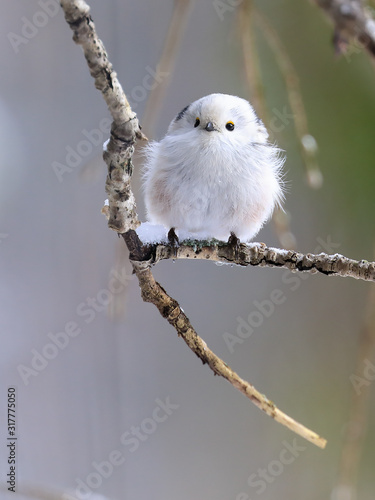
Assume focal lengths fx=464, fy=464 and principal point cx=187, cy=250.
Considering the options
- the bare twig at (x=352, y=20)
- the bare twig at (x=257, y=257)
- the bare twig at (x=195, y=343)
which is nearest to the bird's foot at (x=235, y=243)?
the bare twig at (x=257, y=257)

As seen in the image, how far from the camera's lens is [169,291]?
1227 mm

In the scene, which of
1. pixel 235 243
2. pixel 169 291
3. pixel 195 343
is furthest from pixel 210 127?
pixel 169 291

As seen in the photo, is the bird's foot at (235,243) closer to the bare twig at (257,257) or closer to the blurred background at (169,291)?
the bare twig at (257,257)

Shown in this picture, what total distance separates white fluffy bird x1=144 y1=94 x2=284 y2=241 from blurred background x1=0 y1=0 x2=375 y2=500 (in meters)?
0.25

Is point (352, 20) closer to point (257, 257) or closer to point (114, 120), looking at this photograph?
point (114, 120)

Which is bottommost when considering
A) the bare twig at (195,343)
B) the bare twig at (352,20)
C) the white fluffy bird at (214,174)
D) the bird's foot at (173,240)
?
the bare twig at (195,343)

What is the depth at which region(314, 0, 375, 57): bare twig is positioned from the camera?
13.9 inches

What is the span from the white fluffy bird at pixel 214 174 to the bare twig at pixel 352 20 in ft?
1.08

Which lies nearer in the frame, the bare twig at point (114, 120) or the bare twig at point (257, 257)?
the bare twig at point (114, 120)

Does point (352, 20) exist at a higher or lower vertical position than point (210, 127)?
lower

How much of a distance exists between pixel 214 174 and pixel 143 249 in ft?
0.69

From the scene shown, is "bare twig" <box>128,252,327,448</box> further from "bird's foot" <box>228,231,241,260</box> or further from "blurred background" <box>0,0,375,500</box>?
"blurred background" <box>0,0,375,500</box>

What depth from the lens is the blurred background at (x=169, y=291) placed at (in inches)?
44.1

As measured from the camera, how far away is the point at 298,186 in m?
1.36
